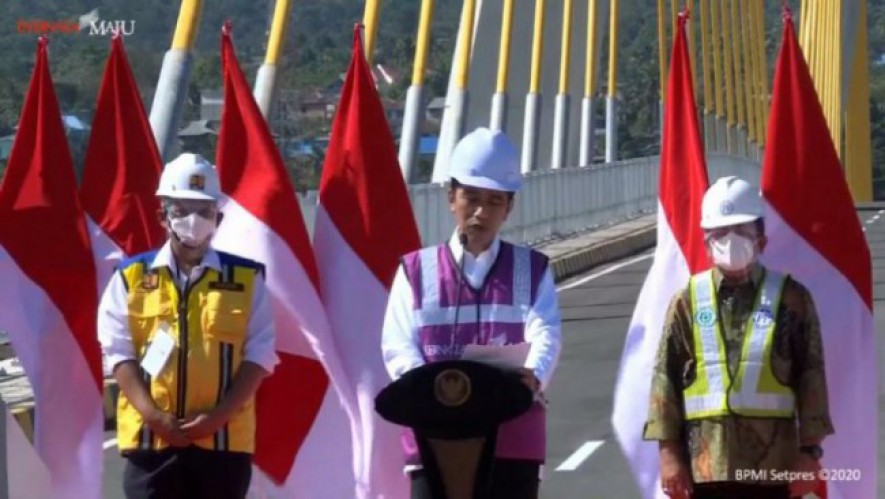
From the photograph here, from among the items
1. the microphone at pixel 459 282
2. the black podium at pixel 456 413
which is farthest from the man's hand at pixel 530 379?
the microphone at pixel 459 282

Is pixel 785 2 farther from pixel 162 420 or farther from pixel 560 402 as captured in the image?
pixel 560 402

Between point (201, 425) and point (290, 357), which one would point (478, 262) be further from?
point (290, 357)

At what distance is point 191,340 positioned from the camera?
6645 mm

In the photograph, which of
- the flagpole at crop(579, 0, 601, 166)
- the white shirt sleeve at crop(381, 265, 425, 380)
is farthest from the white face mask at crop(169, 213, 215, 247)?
Result: the flagpole at crop(579, 0, 601, 166)

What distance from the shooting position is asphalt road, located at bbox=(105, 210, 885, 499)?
11.8 metres

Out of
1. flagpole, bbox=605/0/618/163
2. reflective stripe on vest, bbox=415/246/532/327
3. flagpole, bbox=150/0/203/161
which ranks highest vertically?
flagpole, bbox=605/0/618/163

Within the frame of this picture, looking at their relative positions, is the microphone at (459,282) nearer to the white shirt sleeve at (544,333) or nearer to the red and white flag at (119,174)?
the white shirt sleeve at (544,333)

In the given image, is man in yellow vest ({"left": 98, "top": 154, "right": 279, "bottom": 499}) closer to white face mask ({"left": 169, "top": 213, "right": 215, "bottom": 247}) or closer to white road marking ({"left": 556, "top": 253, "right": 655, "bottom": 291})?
white face mask ({"left": 169, "top": 213, "right": 215, "bottom": 247})

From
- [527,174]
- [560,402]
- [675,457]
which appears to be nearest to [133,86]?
[675,457]

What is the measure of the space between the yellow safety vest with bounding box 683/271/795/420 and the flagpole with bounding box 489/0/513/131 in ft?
93.6

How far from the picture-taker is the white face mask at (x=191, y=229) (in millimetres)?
6727

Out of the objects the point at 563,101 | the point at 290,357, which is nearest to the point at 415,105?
the point at 563,101

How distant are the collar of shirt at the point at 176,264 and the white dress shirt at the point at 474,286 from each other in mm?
635

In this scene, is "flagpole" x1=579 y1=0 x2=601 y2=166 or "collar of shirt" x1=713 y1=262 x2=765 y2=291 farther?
"flagpole" x1=579 y1=0 x2=601 y2=166
